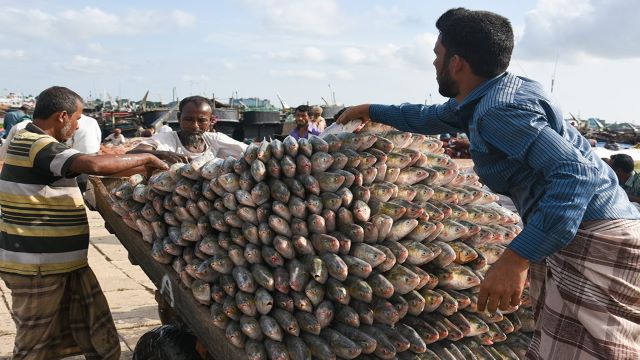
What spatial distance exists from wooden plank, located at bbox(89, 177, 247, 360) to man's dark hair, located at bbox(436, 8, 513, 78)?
1436 millimetres

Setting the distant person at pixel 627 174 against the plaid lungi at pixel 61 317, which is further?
the distant person at pixel 627 174

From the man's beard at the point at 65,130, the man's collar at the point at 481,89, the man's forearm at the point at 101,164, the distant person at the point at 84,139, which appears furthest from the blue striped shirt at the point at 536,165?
the distant person at the point at 84,139

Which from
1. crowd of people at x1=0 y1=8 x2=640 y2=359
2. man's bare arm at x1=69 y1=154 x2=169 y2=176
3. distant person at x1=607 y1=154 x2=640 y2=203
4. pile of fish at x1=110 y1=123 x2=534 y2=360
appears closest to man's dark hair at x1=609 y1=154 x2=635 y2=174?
distant person at x1=607 y1=154 x2=640 y2=203

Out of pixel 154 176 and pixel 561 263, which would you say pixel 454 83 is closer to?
pixel 561 263

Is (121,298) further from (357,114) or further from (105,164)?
(357,114)

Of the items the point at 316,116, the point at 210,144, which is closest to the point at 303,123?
the point at 316,116

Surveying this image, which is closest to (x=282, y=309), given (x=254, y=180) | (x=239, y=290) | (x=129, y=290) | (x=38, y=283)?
(x=239, y=290)

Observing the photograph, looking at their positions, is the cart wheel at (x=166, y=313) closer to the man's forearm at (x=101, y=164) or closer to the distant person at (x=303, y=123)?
the man's forearm at (x=101, y=164)

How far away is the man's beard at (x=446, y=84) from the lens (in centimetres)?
214

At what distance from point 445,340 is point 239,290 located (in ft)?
3.09

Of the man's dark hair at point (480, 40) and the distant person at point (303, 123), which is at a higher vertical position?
the man's dark hair at point (480, 40)

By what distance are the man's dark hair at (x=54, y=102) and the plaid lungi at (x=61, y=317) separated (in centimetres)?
92

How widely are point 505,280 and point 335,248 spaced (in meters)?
0.77

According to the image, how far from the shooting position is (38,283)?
3.28 meters
